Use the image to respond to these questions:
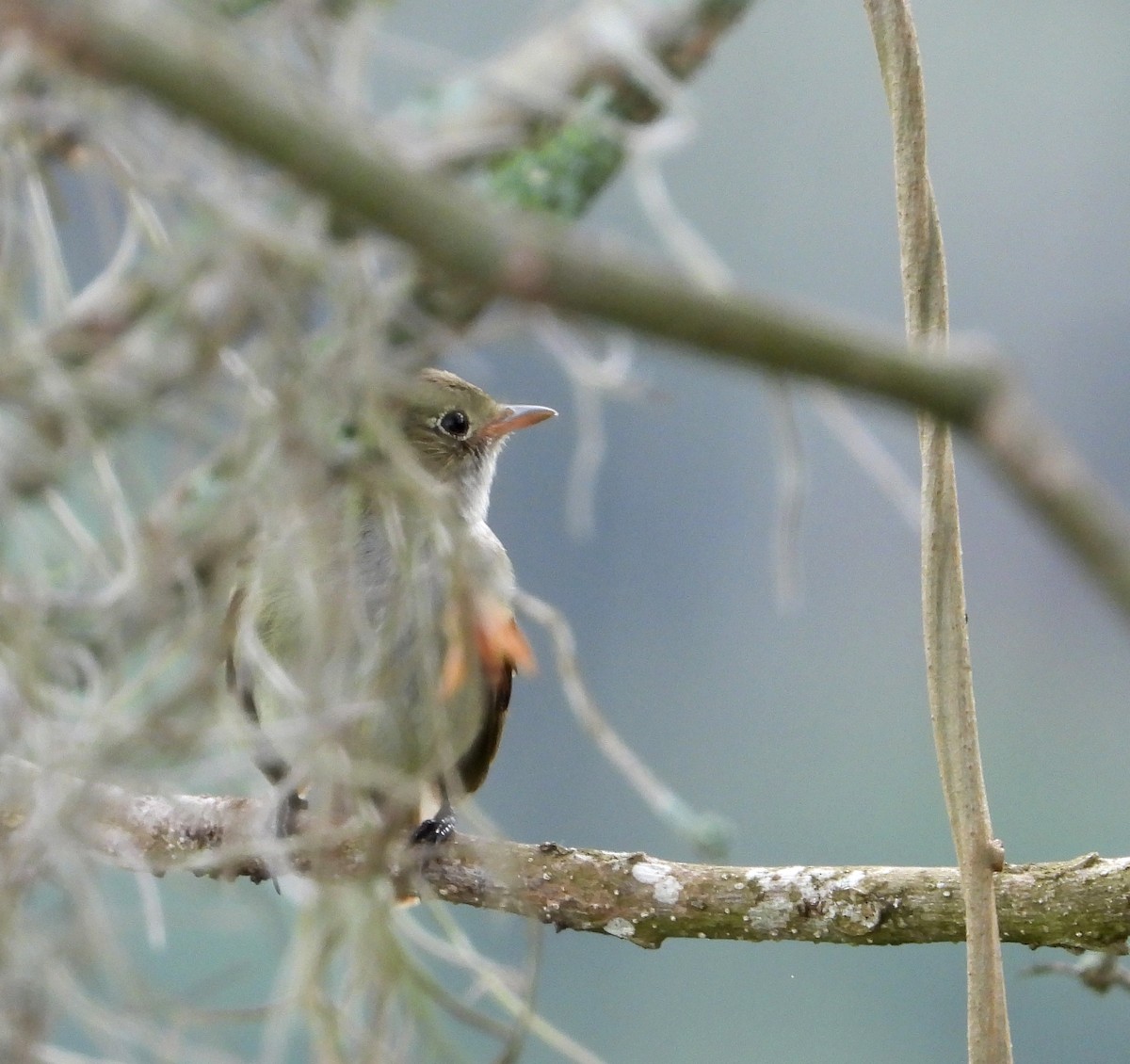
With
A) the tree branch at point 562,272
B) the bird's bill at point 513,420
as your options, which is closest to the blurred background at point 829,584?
the bird's bill at point 513,420

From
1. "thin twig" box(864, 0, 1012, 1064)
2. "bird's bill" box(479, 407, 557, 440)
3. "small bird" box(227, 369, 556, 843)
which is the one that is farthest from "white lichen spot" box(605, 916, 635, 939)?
"bird's bill" box(479, 407, 557, 440)

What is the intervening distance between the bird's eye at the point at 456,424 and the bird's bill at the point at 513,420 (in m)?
0.04

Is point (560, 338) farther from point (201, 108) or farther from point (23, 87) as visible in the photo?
point (201, 108)

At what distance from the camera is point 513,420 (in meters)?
3.53

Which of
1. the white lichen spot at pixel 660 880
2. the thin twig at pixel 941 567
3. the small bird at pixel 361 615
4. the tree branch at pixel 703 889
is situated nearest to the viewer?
the small bird at pixel 361 615

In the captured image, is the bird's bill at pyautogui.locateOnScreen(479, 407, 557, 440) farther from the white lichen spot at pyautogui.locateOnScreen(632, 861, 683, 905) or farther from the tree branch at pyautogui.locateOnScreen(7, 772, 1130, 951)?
the white lichen spot at pyautogui.locateOnScreen(632, 861, 683, 905)

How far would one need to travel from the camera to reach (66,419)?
4.44 ft

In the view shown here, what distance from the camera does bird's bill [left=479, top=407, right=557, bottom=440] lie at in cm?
352

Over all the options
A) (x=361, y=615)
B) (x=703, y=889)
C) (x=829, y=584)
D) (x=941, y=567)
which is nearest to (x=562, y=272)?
(x=361, y=615)

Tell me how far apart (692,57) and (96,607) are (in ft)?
7.30

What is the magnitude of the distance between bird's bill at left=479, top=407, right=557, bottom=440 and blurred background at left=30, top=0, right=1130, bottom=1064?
9.36 feet

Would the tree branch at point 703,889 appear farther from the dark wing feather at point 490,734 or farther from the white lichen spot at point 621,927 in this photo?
the dark wing feather at point 490,734

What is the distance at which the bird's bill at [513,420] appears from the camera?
3.52 metres

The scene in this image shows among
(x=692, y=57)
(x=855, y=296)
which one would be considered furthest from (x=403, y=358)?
(x=855, y=296)
